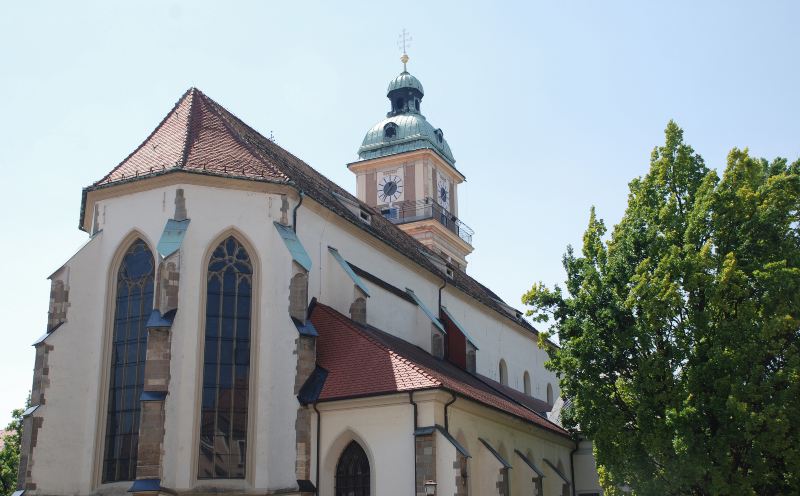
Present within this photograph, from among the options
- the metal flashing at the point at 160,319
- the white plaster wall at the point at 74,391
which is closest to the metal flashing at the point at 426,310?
the metal flashing at the point at 160,319

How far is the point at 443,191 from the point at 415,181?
2364 millimetres

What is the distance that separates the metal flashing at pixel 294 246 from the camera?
21625 mm

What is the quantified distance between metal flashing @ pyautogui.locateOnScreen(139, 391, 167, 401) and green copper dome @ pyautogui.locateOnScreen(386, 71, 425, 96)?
1316 inches

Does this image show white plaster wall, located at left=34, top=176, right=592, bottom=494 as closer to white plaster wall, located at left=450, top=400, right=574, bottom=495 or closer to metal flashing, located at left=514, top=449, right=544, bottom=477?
white plaster wall, located at left=450, top=400, right=574, bottom=495

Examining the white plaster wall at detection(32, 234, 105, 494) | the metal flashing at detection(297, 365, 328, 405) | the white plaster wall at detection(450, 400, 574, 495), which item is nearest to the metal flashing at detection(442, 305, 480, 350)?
the white plaster wall at detection(450, 400, 574, 495)

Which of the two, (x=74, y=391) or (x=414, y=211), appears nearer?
(x=74, y=391)

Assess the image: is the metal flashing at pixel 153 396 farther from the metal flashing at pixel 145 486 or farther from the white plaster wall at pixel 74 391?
the white plaster wall at pixel 74 391

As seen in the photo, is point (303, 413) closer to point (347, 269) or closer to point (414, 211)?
point (347, 269)

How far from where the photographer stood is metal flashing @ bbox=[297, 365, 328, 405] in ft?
67.2

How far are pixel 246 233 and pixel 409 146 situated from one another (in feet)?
85.6

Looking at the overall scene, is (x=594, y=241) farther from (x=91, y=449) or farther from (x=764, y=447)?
(x=91, y=449)

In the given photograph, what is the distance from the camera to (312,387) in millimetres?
20828

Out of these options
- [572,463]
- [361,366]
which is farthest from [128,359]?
[572,463]

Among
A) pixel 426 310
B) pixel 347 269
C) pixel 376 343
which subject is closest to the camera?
pixel 376 343
